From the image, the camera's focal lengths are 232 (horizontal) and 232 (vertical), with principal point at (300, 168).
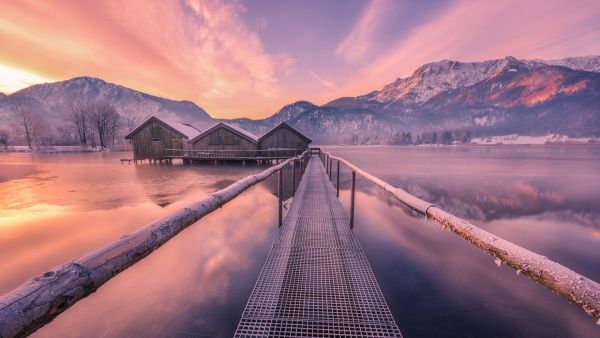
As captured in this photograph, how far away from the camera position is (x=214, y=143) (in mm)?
31328

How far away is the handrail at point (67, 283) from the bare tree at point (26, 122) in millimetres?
88696

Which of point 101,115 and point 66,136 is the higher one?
point 101,115

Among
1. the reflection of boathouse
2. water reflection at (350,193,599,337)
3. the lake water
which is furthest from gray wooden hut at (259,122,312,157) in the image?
water reflection at (350,193,599,337)

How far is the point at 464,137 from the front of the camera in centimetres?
17938

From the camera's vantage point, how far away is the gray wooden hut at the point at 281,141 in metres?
31.4

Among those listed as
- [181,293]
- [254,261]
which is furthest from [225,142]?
[181,293]

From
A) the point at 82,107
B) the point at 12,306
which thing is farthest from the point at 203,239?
the point at 82,107

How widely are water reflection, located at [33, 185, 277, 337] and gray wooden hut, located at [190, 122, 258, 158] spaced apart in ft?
78.1

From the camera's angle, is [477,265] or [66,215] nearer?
[477,265]

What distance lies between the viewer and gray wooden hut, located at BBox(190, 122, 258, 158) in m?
30.8

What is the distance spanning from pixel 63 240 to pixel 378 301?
9.50m

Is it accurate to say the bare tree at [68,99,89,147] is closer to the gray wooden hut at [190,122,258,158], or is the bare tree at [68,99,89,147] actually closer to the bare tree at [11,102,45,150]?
the bare tree at [11,102,45,150]

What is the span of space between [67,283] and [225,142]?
31153mm

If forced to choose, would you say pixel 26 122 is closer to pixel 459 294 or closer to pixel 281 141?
pixel 281 141
